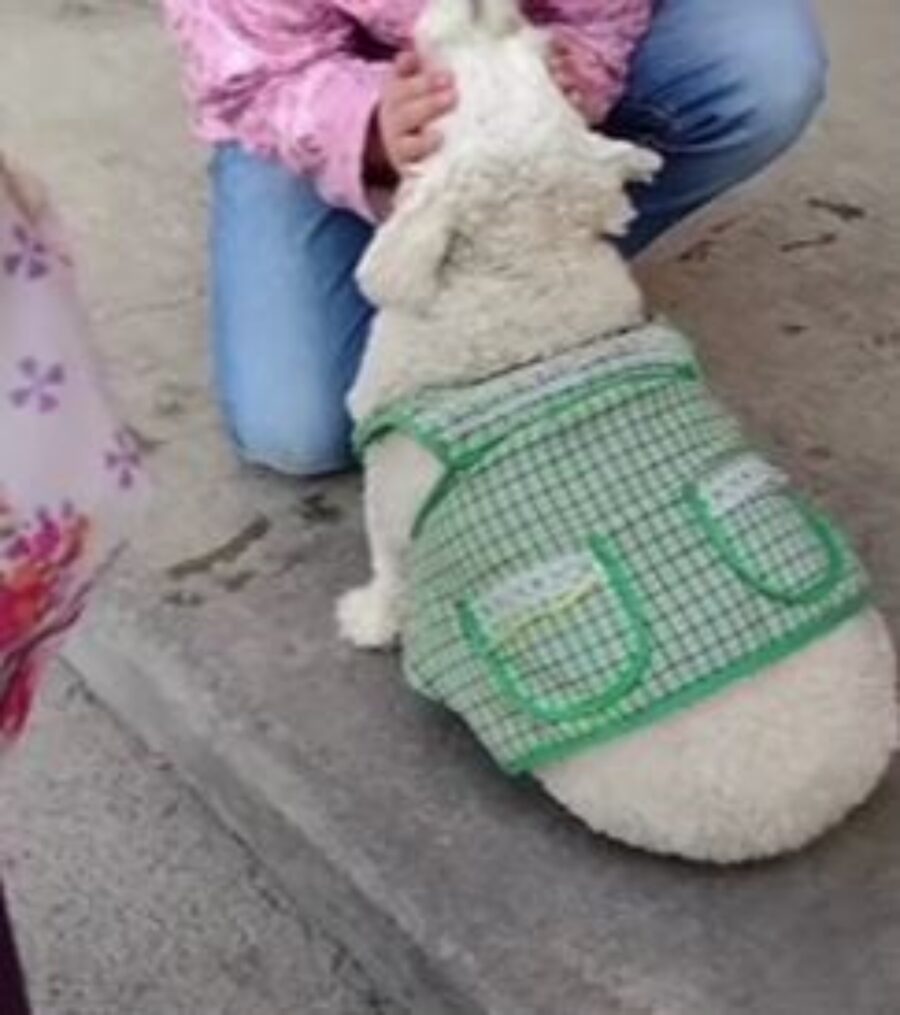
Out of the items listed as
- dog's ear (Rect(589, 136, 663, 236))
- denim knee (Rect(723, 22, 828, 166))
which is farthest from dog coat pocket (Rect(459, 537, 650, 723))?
denim knee (Rect(723, 22, 828, 166))

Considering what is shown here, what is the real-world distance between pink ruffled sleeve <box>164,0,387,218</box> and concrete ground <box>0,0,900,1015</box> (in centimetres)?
28

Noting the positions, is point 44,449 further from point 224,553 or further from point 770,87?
point 770,87

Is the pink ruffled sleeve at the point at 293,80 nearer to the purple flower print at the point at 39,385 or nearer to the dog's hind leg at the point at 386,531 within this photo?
the dog's hind leg at the point at 386,531

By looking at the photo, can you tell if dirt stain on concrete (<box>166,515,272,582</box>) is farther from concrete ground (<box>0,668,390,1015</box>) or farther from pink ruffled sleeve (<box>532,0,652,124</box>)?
pink ruffled sleeve (<box>532,0,652,124</box>)

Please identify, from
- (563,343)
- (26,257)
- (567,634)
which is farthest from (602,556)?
(26,257)

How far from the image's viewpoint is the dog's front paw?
1.66 meters

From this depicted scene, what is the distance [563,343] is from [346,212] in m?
0.43

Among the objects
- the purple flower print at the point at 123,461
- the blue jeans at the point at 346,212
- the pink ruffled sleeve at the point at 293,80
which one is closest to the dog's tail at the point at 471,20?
the pink ruffled sleeve at the point at 293,80

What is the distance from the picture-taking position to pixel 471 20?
58.4 inches

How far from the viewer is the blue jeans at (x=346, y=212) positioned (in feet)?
6.30

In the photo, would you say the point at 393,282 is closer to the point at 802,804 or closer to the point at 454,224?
the point at 454,224

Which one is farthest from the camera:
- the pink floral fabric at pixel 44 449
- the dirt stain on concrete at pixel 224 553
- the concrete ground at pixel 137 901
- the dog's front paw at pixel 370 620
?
the dirt stain on concrete at pixel 224 553

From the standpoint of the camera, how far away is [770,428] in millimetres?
1943

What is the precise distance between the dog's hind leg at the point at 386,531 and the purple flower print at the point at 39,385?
0.55 meters
